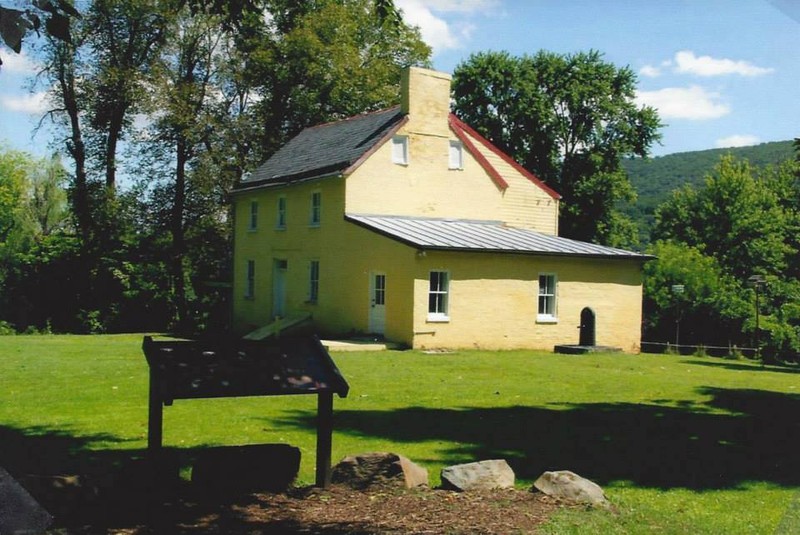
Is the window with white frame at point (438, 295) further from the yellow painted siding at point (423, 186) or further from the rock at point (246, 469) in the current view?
the rock at point (246, 469)

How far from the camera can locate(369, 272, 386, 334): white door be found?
2748 centimetres

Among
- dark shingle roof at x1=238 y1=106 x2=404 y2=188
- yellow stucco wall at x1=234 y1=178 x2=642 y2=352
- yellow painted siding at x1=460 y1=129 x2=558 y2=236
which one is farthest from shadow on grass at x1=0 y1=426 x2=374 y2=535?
yellow painted siding at x1=460 y1=129 x2=558 y2=236

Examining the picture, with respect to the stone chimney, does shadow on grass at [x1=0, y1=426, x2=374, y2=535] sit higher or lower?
lower

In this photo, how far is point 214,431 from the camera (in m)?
10.7

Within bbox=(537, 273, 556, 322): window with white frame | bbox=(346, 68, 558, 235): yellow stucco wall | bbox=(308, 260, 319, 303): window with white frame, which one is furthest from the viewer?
bbox=(308, 260, 319, 303): window with white frame

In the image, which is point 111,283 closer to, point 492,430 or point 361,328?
point 361,328

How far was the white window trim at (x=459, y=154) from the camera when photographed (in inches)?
1252

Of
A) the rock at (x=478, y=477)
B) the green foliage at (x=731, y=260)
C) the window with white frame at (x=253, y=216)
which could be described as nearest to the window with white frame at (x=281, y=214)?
the window with white frame at (x=253, y=216)

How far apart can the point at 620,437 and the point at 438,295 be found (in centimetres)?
1544

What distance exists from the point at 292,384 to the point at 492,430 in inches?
179

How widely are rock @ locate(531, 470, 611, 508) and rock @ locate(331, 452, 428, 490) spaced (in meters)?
1.15

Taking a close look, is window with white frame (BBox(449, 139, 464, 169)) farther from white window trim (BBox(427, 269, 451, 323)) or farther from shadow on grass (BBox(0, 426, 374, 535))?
shadow on grass (BBox(0, 426, 374, 535))

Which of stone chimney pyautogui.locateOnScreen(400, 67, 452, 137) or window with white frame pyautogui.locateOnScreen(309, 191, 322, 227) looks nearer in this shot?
stone chimney pyautogui.locateOnScreen(400, 67, 452, 137)

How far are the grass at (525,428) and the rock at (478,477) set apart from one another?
0.60 metres
